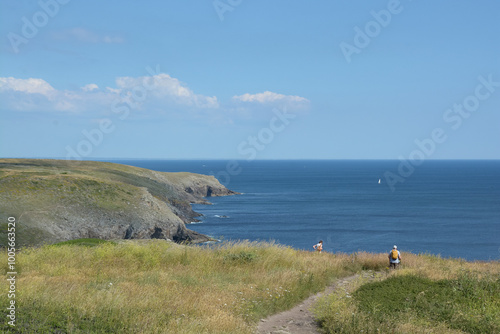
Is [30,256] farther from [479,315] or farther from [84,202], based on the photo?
[84,202]

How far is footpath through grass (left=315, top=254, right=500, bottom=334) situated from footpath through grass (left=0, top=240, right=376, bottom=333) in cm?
221

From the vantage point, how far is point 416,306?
13500mm

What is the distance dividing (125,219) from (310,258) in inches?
1639

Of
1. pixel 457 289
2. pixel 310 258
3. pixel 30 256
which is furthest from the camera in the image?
pixel 310 258

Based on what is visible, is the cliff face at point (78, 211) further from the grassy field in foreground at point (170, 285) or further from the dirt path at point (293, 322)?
the dirt path at point (293, 322)

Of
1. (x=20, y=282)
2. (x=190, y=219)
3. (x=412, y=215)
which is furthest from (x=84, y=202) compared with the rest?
(x=412, y=215)

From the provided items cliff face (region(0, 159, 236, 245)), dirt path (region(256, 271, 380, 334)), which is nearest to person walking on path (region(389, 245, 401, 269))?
dirt path (region(256, 271, 380, 334))

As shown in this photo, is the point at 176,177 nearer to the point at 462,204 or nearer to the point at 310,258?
the point at 462,204

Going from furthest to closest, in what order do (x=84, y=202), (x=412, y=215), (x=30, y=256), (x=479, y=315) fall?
1. (x=412, y=215)
2. (x=84, y=202)
3. (x=30, y=256)
4. (x=479, y=315)

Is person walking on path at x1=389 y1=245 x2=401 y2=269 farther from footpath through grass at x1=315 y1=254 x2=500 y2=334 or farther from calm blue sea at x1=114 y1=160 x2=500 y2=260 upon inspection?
calm blue sea at x1=114 y1=160 x2=500 y2=260

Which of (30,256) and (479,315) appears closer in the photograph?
(479,315)

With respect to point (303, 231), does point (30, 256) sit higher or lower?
higher

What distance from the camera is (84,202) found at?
58375mm

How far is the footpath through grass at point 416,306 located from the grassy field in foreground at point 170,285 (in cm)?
23
